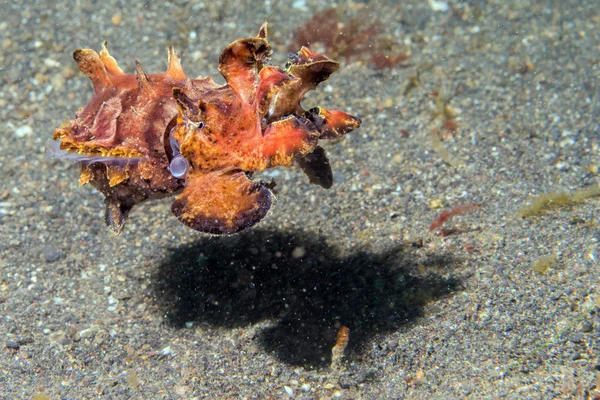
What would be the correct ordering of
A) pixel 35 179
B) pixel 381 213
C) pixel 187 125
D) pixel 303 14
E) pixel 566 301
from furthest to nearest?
pixel 303 14, pixel 35 179, pixel 381 213, pixel 566 301, pixel 187 125

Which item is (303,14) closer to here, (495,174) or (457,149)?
(457,149)

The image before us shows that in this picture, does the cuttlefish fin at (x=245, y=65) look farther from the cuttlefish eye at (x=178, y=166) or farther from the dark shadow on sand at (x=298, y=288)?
the dark shadow on sand at (x=298, y=288)

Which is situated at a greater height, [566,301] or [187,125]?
[187,125]

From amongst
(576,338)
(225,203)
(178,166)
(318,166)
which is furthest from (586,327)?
(178,166)

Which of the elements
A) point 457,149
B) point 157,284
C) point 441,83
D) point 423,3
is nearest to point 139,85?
point 157,284

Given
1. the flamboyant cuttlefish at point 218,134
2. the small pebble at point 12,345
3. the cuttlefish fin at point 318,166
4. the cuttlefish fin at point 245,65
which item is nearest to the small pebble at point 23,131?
the small pebble at point 12,345

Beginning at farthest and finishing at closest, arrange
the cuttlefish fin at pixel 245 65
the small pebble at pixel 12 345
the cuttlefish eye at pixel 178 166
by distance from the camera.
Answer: the small pebble at pixel 12 345, the cuttlefish eye at pixel 178 166, the cuttlefish fin at pixel 245 65
